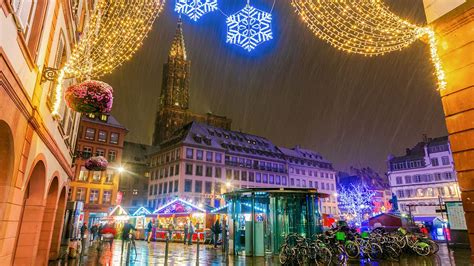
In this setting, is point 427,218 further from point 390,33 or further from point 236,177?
point 390,33

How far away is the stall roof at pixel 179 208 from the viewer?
29922 mm

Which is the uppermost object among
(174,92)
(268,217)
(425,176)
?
(174,92)

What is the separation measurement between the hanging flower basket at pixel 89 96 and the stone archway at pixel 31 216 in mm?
3956

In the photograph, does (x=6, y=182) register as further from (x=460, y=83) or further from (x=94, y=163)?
(x=460, y=83)

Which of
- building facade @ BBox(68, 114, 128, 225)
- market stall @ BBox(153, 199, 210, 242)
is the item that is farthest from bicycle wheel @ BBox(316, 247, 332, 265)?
building facade @ BBox(68, 114, 128, 225)

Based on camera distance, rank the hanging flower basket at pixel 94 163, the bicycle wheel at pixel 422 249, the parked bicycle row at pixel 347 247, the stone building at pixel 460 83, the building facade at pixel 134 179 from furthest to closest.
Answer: the building facade at pixel 134 179
the bicycle wheel at pixel 422 249
the hanging flower basket at pixel 94 163
the parked bicycle row at pixel 347 247
the stone building at pixel 460 83

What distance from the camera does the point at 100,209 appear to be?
48.8m

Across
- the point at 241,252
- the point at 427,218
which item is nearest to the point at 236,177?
the point at 427,218

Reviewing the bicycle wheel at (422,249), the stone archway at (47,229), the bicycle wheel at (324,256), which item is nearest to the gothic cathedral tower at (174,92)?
the stone archway at (47,229)

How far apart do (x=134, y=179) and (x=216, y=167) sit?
66.8ft

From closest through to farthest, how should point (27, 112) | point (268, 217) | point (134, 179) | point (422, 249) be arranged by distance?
point (27, 112) < point (422, 249) < point (268, 217) < point (134, 179)

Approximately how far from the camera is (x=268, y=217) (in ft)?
56.2

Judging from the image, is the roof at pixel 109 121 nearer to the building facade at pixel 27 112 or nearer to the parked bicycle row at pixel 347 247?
the building facade at pixel 27 112

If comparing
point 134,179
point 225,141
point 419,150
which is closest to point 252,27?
point 225,141
